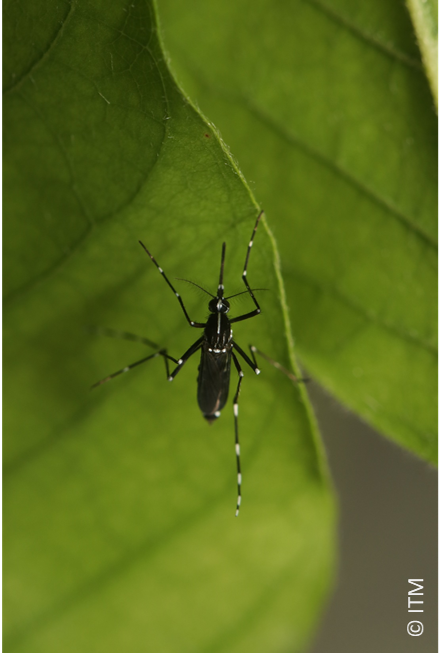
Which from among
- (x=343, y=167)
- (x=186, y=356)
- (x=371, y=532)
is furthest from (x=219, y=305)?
(x=371, y=532)

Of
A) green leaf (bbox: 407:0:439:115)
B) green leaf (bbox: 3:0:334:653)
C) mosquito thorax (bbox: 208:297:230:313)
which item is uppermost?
green leaf (bbox: 407:0:439:115)

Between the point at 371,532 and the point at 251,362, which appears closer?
the point at 251,362

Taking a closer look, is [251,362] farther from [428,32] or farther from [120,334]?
[428,32]

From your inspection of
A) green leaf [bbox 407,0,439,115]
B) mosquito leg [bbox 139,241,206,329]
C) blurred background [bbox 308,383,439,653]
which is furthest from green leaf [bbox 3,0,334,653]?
blurred background [bbox 308,383,439,653]

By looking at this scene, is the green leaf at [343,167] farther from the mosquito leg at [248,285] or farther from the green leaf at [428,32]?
the mosquito leg at [248,285]

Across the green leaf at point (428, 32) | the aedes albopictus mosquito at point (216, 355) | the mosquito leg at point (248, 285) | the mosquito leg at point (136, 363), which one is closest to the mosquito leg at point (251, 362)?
the aedes albopictus mosquito at point (216, 355)

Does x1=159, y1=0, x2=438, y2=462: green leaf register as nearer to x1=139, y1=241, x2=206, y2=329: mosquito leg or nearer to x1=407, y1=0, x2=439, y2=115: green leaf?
x1=407, y1=0, x2=439, y2=115: green leaf
